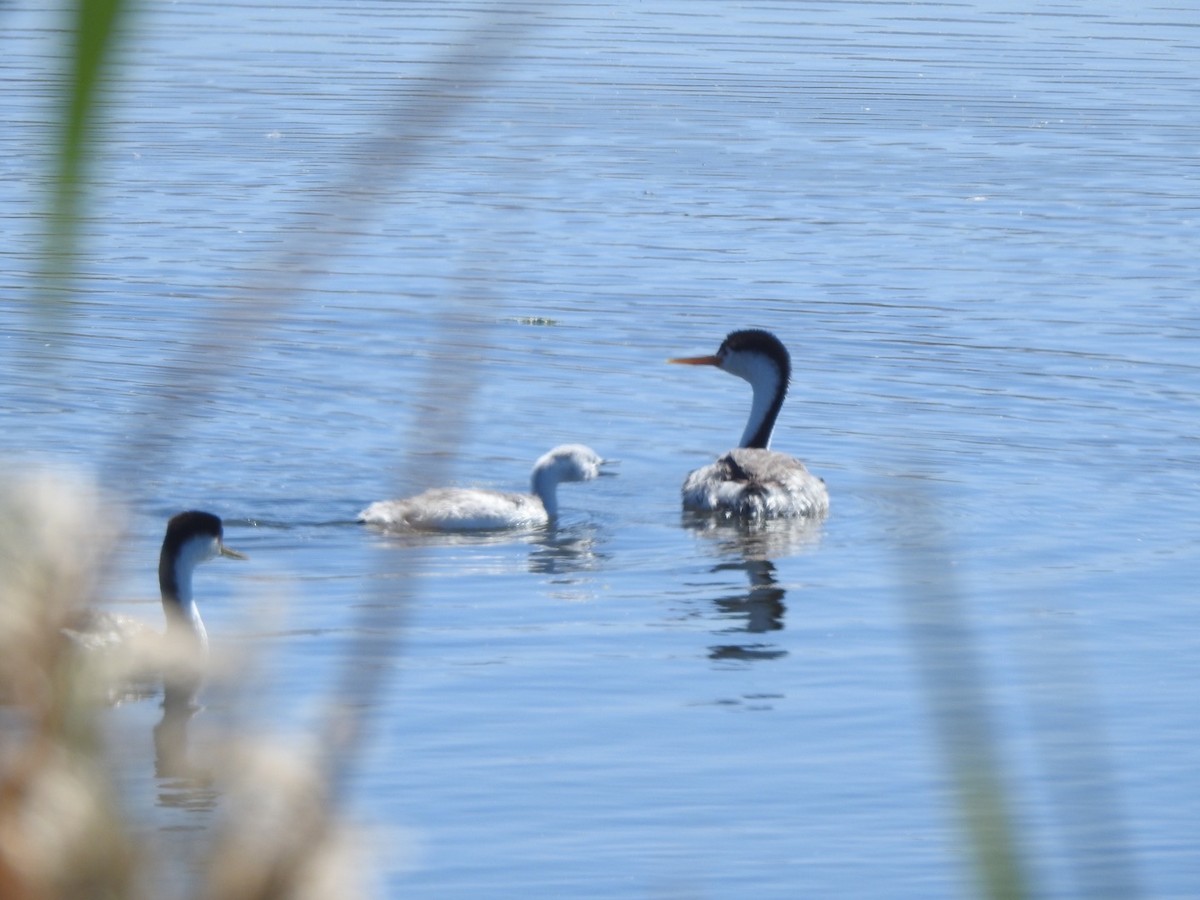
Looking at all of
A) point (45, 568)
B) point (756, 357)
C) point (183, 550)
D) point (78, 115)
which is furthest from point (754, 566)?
point (78, 115)

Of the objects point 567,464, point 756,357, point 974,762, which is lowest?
point 567,464

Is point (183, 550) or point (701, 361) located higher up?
point (701, 361)

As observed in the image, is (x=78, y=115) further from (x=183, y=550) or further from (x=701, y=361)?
(x=701, y=361)

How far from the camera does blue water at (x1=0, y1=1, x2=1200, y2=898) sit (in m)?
1.29

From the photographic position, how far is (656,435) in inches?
550

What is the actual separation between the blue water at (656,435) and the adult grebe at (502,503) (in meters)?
0.15

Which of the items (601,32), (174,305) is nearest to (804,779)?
(174,305)

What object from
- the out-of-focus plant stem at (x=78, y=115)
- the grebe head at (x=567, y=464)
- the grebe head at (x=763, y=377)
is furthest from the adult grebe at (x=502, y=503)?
the out-of-focus plant stem at (x=78, y=115)

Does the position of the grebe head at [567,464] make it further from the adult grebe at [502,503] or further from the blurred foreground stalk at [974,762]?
the blurred foreground stalk at [974,762]

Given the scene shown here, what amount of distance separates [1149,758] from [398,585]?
23.8 feet

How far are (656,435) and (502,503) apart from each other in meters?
2.65

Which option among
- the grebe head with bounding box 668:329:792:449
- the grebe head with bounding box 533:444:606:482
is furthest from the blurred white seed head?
the grebe head with bounding box 668:329:792:449

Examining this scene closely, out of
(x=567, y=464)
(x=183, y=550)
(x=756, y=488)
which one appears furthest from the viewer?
(x=756, y=488)

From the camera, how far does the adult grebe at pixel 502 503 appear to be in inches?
438
